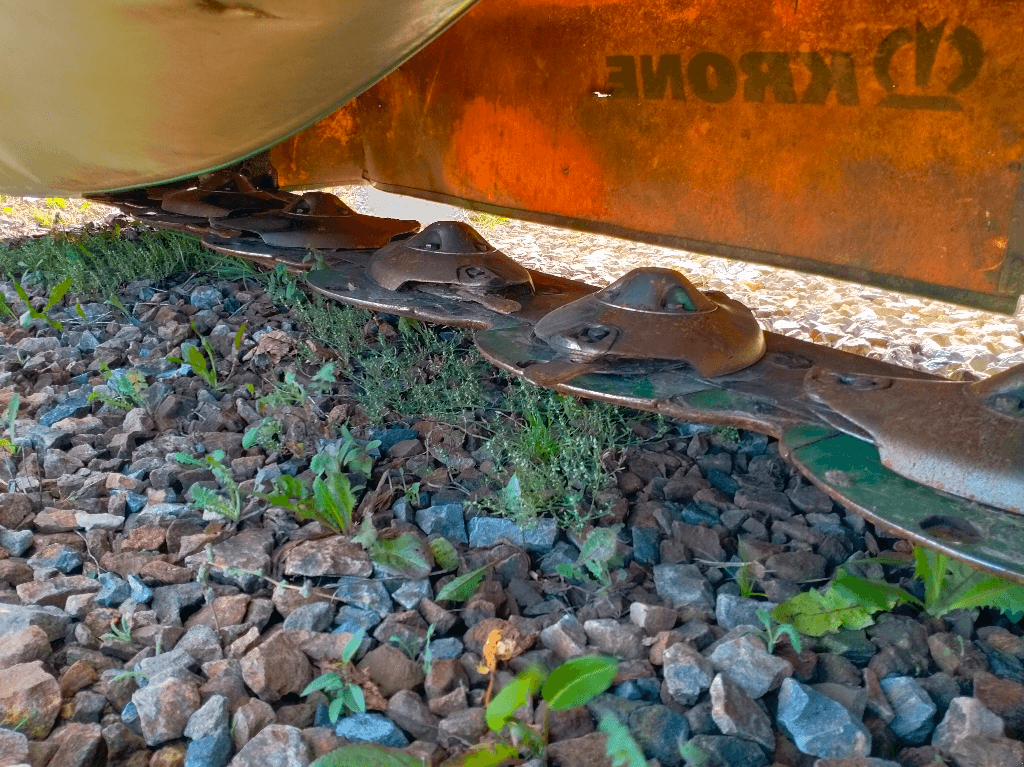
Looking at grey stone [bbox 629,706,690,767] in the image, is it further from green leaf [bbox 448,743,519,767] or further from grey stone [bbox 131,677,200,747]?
grey stone [bbox 131,677,200,747]

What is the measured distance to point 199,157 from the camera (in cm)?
180

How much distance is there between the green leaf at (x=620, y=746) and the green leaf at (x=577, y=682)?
0.04m

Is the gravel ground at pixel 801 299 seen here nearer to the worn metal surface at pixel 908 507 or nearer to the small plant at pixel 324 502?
the worn metal surface at pixel 908 507

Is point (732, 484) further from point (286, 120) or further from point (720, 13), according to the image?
point (286, 120)

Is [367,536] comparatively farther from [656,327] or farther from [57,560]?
[656,327]

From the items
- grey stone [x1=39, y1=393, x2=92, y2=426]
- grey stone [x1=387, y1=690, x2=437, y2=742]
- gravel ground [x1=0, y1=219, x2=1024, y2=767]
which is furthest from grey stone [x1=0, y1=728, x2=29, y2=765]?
grey stone [x1=39, y1=393, x2=92, y2=426]

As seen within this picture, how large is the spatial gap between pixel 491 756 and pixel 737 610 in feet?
1.48

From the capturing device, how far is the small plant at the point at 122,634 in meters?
1.25

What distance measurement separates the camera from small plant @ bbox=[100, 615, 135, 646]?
125 cm

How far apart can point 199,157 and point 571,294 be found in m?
0.86

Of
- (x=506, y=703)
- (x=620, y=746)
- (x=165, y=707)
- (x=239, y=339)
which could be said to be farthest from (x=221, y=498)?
(x=620, y=746)

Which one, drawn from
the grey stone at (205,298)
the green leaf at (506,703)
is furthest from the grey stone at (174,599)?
the grey stone at (205,298)

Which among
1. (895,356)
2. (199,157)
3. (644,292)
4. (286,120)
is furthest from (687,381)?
(895,356)

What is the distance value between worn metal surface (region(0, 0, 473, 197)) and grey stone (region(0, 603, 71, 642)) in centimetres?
86
